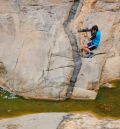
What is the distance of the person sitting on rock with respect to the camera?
1330 inches

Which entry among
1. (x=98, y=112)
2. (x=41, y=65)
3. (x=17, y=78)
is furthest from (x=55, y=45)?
(x=98, y=112)

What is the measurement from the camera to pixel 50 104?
3139cm

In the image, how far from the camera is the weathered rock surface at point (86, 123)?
27219mm

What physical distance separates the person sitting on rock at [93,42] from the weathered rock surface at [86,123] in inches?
265

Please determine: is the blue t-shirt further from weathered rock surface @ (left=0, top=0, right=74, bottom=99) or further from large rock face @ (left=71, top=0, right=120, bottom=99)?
weathered rock surface @ (left=0, top=0, right=74, bottom=99)

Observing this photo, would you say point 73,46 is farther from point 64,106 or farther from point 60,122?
point 60,122

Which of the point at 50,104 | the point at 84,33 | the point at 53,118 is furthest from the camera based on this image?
the point at 84,33

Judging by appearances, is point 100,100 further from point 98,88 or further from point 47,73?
point 47,73

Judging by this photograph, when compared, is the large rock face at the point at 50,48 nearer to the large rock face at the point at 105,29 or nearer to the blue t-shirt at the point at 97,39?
the large rock face at the point at 105,29

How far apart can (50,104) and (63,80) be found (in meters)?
2.23

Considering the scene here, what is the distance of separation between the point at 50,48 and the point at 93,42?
362cm

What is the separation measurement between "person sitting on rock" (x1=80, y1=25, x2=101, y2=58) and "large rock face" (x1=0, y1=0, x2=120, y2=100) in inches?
27.8

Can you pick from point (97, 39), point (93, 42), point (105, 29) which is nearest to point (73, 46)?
point (93, 42)

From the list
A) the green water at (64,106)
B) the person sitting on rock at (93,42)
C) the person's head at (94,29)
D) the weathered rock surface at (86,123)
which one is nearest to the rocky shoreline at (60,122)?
the weathered rock surface at (86,123)
